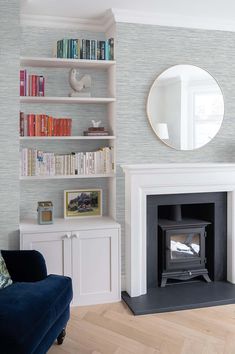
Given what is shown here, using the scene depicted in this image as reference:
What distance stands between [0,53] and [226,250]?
273 centimetres

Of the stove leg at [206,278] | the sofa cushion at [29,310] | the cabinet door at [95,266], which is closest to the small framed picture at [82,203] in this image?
the cabinet door at [95,266]

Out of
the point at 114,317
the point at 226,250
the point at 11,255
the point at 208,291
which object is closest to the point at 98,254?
the point at 114,317

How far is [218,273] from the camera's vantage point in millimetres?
4133

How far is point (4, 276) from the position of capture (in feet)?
9.29

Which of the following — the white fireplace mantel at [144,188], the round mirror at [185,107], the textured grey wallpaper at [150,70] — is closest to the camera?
the white fireplace mantel at [144,188]

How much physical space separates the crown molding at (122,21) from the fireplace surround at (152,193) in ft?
4.28

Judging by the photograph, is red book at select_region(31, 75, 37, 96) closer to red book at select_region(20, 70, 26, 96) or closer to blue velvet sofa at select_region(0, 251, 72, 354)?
red book at select_region(20, 70, 26, 96)

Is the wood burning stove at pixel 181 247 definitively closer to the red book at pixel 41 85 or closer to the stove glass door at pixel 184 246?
the stove glass door at pixel 184 246

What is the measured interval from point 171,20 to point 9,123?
1.76 meters

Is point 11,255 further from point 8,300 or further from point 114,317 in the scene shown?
point 114,317

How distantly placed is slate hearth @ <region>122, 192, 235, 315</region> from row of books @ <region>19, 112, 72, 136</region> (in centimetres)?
99

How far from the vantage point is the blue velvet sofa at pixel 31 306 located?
7.20 feet

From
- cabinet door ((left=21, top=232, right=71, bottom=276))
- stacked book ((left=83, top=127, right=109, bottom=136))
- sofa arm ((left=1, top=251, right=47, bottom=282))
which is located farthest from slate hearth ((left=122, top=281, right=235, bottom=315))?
stacked book ((left=83, top=127, right=109, bottom=136))

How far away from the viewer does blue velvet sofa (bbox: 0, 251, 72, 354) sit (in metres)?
2.20
